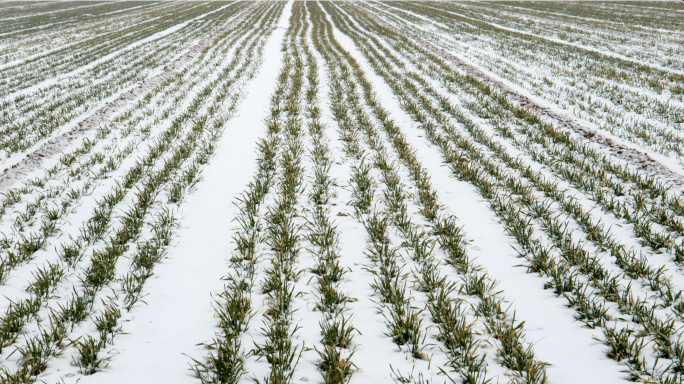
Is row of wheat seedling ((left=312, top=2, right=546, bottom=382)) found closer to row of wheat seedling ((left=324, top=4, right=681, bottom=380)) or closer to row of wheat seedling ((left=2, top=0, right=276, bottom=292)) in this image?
row of wheat seedling ((left=324, top=4, right=681, bottom=380))

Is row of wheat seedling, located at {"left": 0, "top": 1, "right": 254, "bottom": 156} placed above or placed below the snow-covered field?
above

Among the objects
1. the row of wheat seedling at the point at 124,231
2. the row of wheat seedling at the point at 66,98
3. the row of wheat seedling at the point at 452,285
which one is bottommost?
the row of wheat seedling at the point at 452,285

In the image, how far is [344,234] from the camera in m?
4.42

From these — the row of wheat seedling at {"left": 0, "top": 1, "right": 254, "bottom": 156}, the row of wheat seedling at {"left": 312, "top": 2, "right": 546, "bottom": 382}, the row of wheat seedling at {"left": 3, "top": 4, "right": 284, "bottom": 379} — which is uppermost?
the row of wheat seedling at {"left": 0, "top": 1, "right": 254, "bottom": 156}

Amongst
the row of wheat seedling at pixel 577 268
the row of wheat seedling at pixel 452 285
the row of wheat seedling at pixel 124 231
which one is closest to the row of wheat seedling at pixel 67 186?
the row of wheat seedling at pixel 124 231

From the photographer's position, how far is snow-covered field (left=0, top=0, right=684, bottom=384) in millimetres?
2699

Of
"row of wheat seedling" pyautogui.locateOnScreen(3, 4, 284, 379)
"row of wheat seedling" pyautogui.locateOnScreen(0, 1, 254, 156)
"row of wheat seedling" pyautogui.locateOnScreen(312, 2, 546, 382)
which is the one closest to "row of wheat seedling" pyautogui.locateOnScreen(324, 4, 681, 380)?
"row of wheat seedling" pyautogui.locateOnScreen(312, 2, 546, 382)

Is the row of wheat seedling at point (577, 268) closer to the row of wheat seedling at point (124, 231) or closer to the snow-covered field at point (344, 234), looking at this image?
the snow-covered field at point (344, 234)

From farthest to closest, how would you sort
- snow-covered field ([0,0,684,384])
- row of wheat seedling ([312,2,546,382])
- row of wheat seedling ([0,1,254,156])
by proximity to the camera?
row of wheat seedling ([0,1,254,156]), snow-covered field ([0,0,684,384]), row of wheat seedling ([312,2,546,382])

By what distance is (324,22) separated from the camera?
100ft

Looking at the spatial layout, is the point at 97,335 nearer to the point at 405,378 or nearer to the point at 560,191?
the point at 405,378

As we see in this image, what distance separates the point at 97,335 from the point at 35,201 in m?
3.12

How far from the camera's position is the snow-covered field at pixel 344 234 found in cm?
270

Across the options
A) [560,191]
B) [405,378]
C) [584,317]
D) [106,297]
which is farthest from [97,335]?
[560,191]
